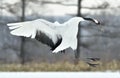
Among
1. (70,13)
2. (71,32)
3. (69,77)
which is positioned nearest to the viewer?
(71,32)

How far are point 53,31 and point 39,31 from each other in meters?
0.05

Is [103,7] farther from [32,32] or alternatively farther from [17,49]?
[32,32]

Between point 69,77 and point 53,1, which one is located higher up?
point 53,1

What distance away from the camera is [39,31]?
1890 millimetres

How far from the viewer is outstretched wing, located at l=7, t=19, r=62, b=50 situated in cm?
186

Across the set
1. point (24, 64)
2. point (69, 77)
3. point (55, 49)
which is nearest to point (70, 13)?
point (24, 64)

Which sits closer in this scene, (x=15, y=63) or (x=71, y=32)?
(x=71, y=32)

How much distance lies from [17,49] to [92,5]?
2.19 ft

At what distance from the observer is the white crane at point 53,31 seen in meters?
1.86

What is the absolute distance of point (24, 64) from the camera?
3.55 m

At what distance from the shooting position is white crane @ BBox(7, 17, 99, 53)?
6.09 ft

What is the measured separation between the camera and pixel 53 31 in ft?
6.22

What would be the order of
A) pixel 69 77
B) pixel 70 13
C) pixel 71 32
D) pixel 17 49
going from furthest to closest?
pixel 17 49 → pixel 70 13 → pixel 69 77 → pixel 71 32

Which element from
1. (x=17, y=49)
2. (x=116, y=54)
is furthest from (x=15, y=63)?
(x=116, y=54)
